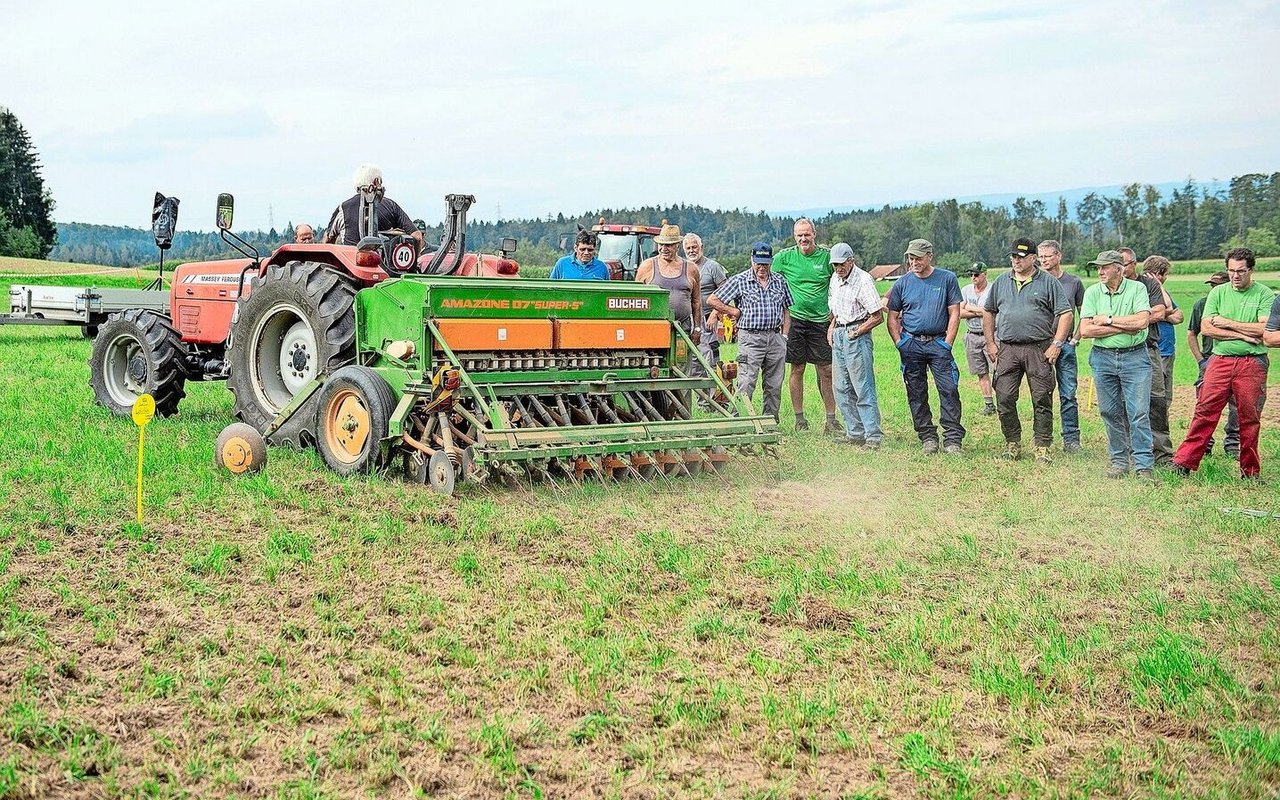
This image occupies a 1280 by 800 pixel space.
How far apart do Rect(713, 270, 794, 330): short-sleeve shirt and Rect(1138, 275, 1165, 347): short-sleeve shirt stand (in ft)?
9.62

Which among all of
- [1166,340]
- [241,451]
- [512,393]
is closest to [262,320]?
[241,451]

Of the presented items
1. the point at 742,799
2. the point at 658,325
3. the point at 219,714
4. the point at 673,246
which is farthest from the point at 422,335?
the point at 742,799

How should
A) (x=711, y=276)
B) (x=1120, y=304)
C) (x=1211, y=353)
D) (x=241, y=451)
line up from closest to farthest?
1. (x=241, y=451)
2. (x=1120, y=304)
3. (x=1211, y=353)
4. (x=711, y=276)

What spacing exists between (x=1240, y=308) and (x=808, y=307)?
143 inches

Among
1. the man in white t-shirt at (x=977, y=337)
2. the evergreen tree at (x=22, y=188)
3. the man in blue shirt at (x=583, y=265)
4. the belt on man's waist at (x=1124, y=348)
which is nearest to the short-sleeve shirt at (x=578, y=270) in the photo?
the man in blue shirt at (x=583, y=265)

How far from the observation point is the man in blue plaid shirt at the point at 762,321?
10.3m

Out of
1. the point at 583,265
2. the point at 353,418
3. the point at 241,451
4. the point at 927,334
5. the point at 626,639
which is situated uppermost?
the point at 583,265

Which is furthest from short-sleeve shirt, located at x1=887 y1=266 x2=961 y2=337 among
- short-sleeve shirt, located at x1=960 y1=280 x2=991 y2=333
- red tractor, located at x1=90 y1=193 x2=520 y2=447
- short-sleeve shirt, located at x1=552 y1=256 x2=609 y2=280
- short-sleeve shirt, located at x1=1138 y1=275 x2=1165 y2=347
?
short-sleeve shirt, located at x1=960 y1=280 x2=991 y2=333

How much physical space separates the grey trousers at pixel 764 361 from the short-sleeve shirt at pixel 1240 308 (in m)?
3.45

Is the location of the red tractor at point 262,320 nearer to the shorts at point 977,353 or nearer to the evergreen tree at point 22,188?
the shorts at point 977,353

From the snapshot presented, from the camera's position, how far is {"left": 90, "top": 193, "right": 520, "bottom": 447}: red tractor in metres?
8.24

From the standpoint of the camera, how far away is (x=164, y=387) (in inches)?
394

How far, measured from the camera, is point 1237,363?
27.3 ft

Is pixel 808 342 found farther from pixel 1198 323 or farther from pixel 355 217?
pixel 355 217
